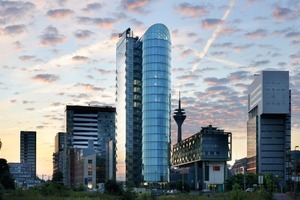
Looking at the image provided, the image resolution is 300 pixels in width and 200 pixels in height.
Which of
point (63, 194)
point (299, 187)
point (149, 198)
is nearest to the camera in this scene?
point (149, 198)

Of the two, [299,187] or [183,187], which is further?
[183,187]

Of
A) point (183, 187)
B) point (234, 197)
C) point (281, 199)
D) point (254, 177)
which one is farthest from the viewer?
point (254, 177)

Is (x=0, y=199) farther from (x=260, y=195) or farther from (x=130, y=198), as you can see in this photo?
(x=260, y=195)

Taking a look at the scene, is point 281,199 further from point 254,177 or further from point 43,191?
point 254,177

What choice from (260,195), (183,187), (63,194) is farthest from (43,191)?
(183,187)

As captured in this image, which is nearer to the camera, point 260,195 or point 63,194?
point 260,195

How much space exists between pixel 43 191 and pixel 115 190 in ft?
51.5

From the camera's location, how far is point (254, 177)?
18675cm

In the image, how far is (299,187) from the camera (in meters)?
148

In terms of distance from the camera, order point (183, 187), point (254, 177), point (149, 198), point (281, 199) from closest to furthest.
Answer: point (149, 198), point (281, 199), point (183, 187), point (254, 177)

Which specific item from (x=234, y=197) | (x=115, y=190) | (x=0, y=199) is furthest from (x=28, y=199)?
(x=234, y=197)

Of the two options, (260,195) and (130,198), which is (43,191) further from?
(260,195)

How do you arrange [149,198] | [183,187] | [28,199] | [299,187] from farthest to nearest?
[183,187] → [299,187] → [28,199] → [149,198]

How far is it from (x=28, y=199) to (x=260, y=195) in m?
40.1
